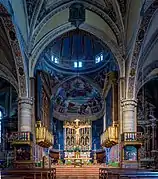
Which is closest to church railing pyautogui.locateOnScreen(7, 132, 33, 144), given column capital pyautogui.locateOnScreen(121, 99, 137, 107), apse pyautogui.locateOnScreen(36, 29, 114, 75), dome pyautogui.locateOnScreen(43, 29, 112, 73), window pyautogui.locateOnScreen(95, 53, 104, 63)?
column capital pyautogui.locateOnScreen(121, 99, 137, 107)

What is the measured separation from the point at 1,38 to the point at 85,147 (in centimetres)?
1585

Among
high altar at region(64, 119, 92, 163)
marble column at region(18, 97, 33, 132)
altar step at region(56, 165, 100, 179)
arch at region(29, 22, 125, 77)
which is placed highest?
arch at region(29, 22, 125, 77)

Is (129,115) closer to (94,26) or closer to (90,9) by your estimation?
(94,26)

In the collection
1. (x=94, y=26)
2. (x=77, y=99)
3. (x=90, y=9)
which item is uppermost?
(x=90, y=9)

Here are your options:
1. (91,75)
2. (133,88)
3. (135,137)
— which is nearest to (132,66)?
(133,88)

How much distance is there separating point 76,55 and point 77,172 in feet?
42.8

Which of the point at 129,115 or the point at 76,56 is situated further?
the point at 76,56

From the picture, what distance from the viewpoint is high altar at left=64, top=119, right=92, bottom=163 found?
3532 cm

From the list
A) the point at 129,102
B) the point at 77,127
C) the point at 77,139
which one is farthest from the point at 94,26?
the point at 77,139

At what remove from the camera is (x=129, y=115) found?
23.5 metres

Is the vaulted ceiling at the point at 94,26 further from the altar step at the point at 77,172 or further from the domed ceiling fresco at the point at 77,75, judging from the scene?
the domed ceiling fresco at the point at 77,75

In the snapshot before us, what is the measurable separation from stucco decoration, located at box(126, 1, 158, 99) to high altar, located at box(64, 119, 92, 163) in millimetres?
12231

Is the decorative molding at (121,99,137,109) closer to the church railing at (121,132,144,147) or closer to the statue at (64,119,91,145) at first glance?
the church railing at (121,132,144,147)

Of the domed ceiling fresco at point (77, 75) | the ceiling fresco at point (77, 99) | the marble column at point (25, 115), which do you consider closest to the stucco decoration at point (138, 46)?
the marble column at point (25, 115)
